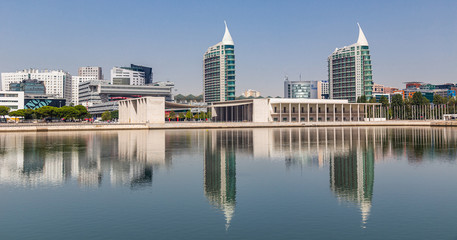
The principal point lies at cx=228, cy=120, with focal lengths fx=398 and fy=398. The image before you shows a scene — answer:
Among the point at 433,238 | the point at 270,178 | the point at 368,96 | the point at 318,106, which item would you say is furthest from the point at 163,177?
the point at 368,96

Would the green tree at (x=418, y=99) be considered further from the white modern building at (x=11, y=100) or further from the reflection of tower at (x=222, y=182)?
the white modern building at (x=11, y=100)

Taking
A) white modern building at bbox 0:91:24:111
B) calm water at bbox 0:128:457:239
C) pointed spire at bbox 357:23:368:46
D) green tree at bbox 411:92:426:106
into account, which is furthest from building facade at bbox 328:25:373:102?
calm water at bbox 0:128:457:239

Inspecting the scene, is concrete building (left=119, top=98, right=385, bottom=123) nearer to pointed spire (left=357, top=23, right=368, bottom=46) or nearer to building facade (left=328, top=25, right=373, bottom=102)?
building facade (left=328, top=25, right=373, bottom=102)

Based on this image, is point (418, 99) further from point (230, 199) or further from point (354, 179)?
point (230, 199)

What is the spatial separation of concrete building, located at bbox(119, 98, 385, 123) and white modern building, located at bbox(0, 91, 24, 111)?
69.1 meters

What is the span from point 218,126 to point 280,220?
94535 mm

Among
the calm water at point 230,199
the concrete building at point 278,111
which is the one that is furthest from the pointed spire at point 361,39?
the calm water at point 230,199

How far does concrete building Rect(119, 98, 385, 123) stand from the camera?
122875 mm

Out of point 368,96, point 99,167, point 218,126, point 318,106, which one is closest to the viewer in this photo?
point 99,167

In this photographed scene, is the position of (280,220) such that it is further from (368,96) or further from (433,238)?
(368,96)

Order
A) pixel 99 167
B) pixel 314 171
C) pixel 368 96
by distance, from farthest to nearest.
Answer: pixel 368 96 → pixel 99 167 → pixel 314 171

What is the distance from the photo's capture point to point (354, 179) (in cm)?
2405

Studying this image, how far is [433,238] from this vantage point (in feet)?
43.7

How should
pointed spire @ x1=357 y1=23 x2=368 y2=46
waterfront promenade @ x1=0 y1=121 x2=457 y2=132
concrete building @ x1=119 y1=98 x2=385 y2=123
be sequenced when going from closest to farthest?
waterfront promenade @ x1=0 y1=121 x2=457 y2=132
concrete building @ x1=119 y1=98 x2=385 y2=123
pointed spire @ x1=357 y1=23 x2=368 y2=46
